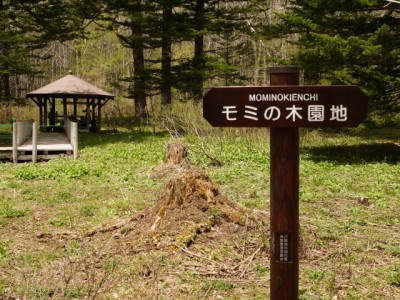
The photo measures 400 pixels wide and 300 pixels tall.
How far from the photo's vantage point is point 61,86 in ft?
72.0

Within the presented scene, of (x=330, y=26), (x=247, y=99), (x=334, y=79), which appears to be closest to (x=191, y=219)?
(x=247, y=99)

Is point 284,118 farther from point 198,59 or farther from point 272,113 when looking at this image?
point 198,59

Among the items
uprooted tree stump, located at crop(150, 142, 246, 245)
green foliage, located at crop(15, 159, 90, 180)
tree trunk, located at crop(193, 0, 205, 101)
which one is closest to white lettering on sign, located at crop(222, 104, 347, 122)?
uprooted tree stump, located at crop(150, 142, 246, 245)

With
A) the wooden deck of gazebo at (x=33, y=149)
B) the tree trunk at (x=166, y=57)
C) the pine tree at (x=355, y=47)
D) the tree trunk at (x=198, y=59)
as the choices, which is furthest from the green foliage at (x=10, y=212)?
the tree trunk at (x=166, y=57)

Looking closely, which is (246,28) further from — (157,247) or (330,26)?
(157,247)

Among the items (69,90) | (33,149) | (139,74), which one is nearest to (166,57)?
(139,74)

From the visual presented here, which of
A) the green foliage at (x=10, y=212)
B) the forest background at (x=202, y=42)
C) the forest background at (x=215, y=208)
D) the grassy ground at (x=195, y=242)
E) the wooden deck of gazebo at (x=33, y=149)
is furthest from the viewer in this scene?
the wooden deck of gazebo at (x=33, y=149)

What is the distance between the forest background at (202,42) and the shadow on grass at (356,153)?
103cm

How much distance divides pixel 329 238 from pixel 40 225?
4.26m

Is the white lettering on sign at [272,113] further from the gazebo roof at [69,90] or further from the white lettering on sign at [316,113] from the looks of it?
the gazebo roof at [69,90]

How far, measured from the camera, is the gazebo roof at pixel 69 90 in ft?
70.0

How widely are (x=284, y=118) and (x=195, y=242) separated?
122 inches

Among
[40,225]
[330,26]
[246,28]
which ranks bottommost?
[40,225]

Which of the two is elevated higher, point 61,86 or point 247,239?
point 61,86
